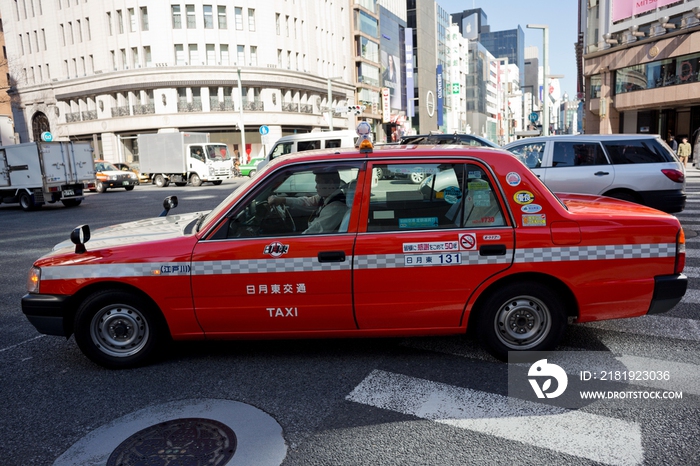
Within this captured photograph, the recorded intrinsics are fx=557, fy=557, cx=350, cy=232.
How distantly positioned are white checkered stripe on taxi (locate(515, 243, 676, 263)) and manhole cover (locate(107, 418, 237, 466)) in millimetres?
2346

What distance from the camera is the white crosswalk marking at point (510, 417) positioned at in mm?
3010

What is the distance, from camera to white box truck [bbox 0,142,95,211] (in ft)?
64.5

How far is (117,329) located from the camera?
430 cm

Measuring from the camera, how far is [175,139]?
31.9 meters

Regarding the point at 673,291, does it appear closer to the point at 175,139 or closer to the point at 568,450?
the point at 568,450

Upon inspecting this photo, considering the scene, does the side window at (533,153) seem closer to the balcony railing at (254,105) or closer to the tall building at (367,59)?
the balcony railing at (254,105)

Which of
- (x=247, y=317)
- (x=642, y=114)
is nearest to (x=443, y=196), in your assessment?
(x=247, y=317)

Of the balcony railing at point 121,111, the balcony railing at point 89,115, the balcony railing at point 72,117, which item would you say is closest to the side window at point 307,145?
the balcony railing at point 121,111

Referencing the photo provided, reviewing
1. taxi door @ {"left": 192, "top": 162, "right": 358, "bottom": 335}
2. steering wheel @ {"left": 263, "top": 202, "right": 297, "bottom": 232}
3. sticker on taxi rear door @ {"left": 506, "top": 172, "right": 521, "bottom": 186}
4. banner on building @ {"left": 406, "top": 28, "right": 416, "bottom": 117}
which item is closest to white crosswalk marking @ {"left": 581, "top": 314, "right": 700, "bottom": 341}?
sticker on taxi rear door @ {"left": 506, "top": 172, "right": 521, "bottom": 186}

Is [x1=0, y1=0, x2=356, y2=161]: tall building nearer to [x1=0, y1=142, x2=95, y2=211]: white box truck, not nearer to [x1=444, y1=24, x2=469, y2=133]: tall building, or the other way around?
[x1=0, y1=142, x2=95, y2=211]: white box truck

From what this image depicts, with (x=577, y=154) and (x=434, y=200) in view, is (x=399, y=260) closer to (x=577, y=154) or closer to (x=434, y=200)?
(x=434, y=200)

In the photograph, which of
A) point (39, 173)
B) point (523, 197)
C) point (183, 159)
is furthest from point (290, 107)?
point (523, 197)

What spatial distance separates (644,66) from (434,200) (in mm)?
37970

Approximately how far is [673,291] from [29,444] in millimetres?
4438
